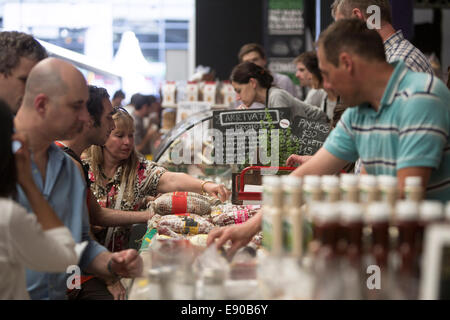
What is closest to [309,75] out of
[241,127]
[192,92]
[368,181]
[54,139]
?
[192,92]

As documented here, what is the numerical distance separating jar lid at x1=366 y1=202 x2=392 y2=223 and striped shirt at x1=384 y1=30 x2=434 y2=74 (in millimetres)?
1628

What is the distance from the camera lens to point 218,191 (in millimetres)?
3592

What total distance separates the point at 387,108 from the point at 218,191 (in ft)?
5.85

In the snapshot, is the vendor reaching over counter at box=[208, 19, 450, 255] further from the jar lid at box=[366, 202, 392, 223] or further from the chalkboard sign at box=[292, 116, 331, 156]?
the chalkboard sign at box=[292, 116, 331, 156]

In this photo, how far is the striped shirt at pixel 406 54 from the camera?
2.88 meters

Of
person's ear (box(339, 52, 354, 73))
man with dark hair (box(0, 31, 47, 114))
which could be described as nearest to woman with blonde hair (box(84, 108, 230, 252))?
man with dark hair (box(0, 31, 47, 114))

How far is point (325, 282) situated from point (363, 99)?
0.87 meters

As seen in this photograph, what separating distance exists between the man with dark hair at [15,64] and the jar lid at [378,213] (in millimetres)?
1728

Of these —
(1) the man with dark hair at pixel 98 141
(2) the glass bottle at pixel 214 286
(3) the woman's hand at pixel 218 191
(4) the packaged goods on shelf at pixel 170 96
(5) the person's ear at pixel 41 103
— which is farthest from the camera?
(4) the packaged goods on shelf at pixel 170 96

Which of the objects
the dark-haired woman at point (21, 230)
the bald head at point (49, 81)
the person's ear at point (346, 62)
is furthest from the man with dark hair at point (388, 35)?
the dark-haired woman at point (21, 230)

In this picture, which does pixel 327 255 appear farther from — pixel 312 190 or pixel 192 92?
pixel 192 92

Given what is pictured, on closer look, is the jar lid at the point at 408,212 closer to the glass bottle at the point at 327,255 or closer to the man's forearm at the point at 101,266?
the glass bottle at the point at 327,255

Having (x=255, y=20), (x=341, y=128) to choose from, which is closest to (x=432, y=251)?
(x=341, y=128)
